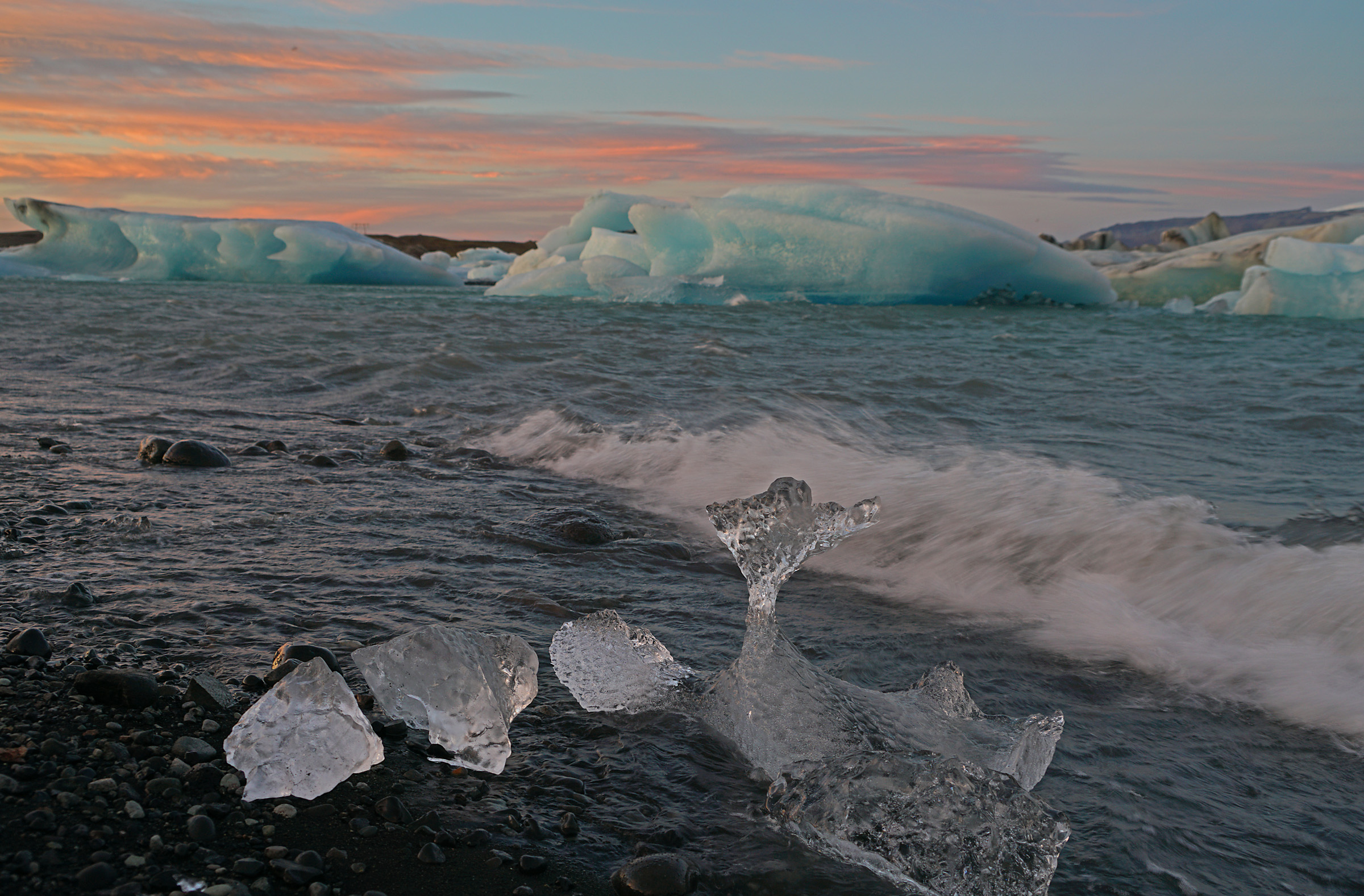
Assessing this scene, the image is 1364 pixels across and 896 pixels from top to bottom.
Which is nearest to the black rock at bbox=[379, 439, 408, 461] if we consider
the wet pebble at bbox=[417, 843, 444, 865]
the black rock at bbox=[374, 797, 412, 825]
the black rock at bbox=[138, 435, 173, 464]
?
the black rock at bbox=[138, 435, 173, 464]

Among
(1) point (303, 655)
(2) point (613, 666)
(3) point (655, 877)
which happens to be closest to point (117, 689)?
(1) point (303, 655)

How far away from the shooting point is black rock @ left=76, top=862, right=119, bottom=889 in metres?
1.34

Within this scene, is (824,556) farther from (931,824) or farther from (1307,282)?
(1307,282)

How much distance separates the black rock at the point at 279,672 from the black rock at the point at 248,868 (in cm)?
68

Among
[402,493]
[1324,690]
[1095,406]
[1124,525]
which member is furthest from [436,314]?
[1324,690]

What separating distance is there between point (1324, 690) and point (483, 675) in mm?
2239

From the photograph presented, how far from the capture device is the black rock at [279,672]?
209 cm

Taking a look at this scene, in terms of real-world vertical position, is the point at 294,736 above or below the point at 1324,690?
above

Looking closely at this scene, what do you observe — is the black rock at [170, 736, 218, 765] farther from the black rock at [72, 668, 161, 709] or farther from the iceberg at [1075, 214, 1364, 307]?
the iceberg at [1075, 214, 1364, 307]

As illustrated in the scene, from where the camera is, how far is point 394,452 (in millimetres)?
4902

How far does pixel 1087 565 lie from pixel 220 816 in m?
3.05

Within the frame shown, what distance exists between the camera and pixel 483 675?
1.96 m

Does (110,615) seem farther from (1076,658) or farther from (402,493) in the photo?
(1076,658)

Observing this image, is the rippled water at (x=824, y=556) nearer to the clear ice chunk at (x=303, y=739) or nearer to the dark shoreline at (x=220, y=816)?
the dark shoreline at (x=220, y=816)
